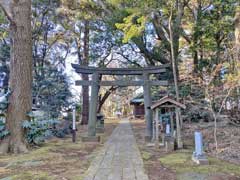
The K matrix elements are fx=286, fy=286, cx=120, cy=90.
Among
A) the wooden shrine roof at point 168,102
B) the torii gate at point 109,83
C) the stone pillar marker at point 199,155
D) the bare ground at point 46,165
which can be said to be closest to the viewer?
the bare ground at point 46,165

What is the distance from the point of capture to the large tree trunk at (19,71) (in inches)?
318

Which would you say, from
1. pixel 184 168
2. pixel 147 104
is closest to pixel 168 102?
pixel 147 104

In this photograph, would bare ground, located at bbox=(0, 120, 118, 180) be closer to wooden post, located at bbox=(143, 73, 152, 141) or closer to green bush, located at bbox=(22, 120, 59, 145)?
green bush, located at bbox=(22, 120, 59, 145)

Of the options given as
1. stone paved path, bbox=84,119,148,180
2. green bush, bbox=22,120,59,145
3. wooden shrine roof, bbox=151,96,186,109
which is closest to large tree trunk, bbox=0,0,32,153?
green bush, bbox=22,120,59,145

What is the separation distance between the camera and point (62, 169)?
5.55 meters

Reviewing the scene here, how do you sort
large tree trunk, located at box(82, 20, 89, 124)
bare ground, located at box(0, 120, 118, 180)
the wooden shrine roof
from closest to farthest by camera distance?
1. bare ground, located at box(0, 120, 118, 180)
2. the wooden shrine roof
3. large tree trunk, located at box(82, 20, 89, 124)

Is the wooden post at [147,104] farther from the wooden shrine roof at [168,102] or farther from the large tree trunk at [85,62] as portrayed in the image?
the large tree trunk at [85,62]

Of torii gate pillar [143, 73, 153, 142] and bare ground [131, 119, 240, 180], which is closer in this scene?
bare ground [131, 119, 240, 180]

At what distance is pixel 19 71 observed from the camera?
8.23m

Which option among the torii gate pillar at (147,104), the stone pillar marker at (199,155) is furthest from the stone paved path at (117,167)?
the torii gate pillar at (147,104)

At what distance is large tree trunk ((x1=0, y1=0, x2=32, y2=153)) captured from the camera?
26.5 ft

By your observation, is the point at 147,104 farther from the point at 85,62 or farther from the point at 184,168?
the point at 85,62

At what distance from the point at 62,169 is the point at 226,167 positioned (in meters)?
3.21

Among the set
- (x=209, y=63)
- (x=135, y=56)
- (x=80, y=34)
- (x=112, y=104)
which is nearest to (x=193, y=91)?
(x=209, y=63)
